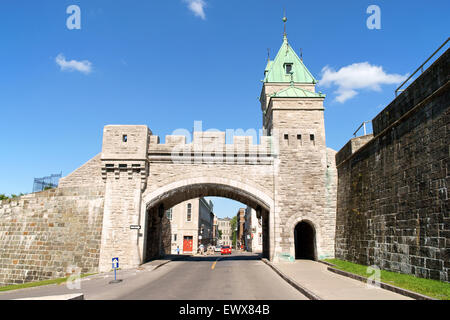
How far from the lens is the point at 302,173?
19.5m

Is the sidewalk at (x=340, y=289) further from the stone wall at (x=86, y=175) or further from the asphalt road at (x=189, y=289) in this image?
the stone wall at (x=86, y=175)

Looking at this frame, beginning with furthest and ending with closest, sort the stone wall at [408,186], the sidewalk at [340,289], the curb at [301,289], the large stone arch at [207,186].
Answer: the large stone arch at [207,186], the stone wall at [408,186], the curb at [301,289], the sidewalk at [340,289]

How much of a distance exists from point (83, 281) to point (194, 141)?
971 centimetres

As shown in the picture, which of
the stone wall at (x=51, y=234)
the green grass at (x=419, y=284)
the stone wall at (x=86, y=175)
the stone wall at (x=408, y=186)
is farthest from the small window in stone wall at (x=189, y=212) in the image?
the green grass at (x=419, y=284)

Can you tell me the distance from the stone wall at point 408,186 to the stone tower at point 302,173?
2.74 m

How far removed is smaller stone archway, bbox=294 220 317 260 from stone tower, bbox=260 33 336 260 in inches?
20.4

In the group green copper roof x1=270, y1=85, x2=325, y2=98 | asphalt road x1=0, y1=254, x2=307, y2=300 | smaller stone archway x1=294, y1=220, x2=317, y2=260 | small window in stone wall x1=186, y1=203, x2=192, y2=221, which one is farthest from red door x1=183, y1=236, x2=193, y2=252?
asphalt road x1=0, y1=254, x2=307, y2=300

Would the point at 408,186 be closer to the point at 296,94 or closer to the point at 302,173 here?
the point at 302,173

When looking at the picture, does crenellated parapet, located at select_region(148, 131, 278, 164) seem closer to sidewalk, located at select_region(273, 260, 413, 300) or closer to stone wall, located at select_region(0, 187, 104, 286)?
stone wall, located at select_region(0, 187, 104, 286)

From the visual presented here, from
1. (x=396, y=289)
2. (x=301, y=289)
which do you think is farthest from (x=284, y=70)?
(x=396, y=289)

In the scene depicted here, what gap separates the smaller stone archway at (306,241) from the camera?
1952 cm

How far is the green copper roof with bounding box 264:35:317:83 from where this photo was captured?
93.7 feet
